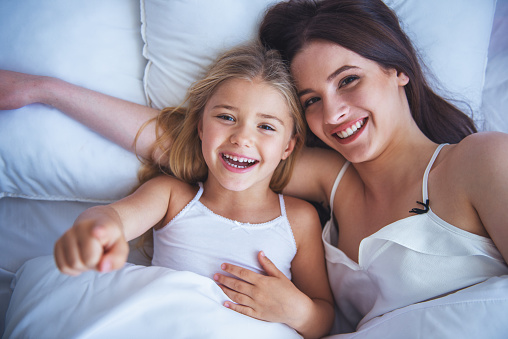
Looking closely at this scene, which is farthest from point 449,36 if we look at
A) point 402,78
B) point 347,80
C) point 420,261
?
point 420,261

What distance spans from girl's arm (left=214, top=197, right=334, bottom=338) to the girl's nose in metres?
0.34

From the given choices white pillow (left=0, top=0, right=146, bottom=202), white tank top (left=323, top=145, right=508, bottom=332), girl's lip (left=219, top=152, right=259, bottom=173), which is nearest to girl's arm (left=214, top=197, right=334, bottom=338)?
white tank top (left=323, top=145, right=508, bottom=332)

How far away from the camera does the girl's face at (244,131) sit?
1127 millimetres

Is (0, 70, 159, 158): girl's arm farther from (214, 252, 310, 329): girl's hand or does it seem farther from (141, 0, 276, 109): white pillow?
(214, 252, 310, 329): girl's hand

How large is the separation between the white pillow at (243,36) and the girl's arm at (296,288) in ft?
2.15

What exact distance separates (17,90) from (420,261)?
1.40 metres

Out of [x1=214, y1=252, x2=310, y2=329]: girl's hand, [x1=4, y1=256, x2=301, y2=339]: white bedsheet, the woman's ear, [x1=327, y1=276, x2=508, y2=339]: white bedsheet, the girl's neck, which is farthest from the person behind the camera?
the girl's neck

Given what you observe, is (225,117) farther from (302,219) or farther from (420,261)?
(420,261)

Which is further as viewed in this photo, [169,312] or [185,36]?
[185,36]

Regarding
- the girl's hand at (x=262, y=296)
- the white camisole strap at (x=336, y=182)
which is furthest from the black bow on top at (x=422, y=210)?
the girl's hand at (x=262, y=296)

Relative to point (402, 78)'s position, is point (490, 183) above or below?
below

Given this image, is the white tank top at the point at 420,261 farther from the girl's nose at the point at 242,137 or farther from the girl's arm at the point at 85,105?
the girl's arm at the point at 85,105

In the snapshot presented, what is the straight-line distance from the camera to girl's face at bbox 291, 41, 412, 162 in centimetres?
108

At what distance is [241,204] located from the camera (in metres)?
1.30
